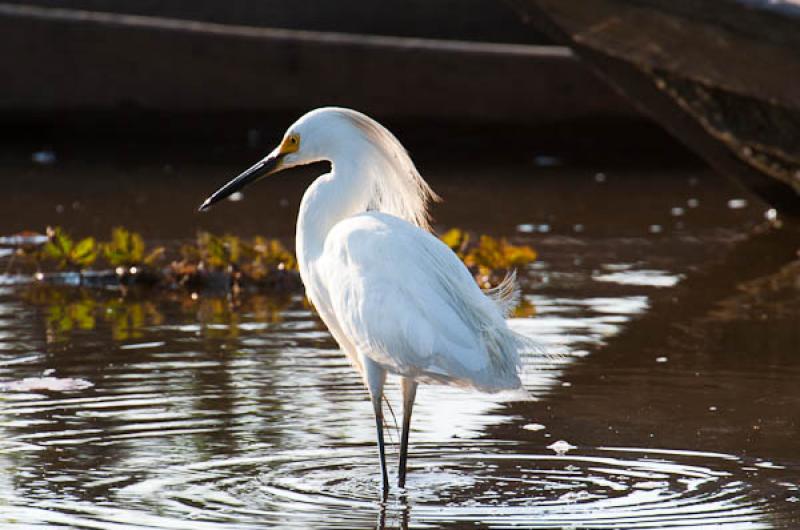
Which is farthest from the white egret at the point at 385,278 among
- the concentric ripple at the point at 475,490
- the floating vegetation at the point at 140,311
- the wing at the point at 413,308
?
the floating vegetation at the point at 140,311

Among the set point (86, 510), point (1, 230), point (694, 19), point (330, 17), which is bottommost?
point (86, 510)

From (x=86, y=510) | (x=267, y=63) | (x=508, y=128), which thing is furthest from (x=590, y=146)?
(x=86, y=510)

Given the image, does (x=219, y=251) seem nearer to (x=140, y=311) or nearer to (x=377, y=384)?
(x=140, y=311)

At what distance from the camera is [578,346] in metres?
6.31

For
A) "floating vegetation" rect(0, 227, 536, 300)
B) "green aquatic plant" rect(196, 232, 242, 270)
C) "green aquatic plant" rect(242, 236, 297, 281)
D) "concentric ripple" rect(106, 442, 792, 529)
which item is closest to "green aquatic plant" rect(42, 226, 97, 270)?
"floating vegetation" rect(0, 227, 536, 300)

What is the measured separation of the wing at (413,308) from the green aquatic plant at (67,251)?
3.25 m

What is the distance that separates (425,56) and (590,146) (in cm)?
168

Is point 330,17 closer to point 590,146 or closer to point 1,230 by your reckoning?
point 590,146

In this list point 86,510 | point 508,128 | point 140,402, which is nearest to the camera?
point 86,510

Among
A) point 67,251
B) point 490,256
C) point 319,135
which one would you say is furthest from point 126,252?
point 319,135

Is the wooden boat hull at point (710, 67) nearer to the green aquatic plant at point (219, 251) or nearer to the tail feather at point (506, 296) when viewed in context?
the green aquatic plant at point (219, 251)

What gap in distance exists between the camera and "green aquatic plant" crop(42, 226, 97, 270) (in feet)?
25.0

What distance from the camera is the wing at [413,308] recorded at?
4250 millimetres

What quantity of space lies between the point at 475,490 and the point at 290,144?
129 centimetres
